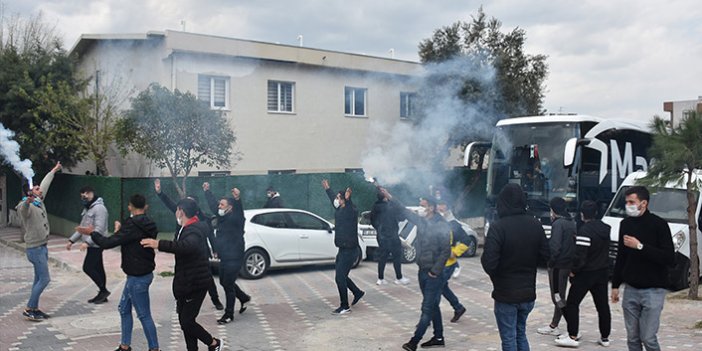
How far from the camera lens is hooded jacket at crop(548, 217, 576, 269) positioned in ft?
24.6

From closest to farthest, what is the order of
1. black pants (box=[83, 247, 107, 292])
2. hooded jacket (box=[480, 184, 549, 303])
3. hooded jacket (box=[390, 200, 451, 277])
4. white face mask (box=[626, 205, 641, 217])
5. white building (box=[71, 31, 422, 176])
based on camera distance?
hooded jacket (box=[480, 184, 549, 303]) → white face mask (box=[626, 205, 641, 217]) → hooded jacket (box=[390, 200, 451, 277]) → black pants (box=[83, 247, 107, 292]) → white building (box=[71, 31, 422, 176])

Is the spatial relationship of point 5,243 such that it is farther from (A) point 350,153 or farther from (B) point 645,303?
(B) point 645,303

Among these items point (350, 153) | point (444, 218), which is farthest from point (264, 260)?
point (350, 153)

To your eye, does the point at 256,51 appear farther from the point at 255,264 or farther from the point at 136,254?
the point at 136,254

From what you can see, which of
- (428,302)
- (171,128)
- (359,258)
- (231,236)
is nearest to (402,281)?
(359,258)

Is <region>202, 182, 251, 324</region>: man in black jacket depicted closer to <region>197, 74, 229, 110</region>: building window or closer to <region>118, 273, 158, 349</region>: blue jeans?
<region>118, 273, 158, 349</region>: blue jeans

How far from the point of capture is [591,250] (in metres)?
7.50

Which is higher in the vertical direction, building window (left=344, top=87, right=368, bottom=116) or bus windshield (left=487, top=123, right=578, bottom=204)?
building window (left=344, top=87, right=368, bottom=116)

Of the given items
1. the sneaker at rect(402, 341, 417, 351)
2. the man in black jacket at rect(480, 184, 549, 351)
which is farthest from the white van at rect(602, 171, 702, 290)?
the man in black jacket at rect(480, 184, 549, 351)

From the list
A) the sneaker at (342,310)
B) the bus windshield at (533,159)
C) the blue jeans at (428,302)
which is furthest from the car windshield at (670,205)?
the blue jeans at (428,302)

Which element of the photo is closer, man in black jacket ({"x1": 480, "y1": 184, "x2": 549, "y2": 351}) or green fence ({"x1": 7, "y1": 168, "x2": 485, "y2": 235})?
man in black jacket ({"x1": 480, "y1": 184, "x2": 549, "y2": 351})

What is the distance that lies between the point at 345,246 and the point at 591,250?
3.57 m

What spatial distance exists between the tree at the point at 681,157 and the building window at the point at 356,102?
45.1ft

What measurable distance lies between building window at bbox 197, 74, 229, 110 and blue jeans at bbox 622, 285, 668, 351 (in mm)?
15359
